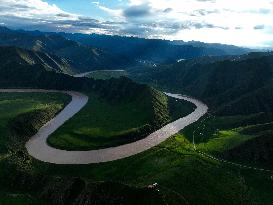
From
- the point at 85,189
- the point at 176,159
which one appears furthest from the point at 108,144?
the point at 85,189

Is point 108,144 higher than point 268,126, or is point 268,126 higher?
point 268,126

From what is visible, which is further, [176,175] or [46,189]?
[176,175]

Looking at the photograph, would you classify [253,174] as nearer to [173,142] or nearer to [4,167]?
[173,142]

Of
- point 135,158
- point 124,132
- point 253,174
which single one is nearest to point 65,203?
point 135,158

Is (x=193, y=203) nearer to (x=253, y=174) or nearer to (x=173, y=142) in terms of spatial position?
(x=253, y=174)

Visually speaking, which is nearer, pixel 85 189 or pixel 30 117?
pixel 85 189

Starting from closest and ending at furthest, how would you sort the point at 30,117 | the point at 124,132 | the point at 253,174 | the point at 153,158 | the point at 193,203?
the point at 193,203, the point at 253,174, the point at 153,158, the point at 124,132, the point at 30,117

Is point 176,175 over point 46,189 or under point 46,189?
over

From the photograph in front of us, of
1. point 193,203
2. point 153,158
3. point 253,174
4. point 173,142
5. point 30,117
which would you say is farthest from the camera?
point 30,117

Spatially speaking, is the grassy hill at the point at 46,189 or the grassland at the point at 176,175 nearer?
the grassy hill at the point at 46,189

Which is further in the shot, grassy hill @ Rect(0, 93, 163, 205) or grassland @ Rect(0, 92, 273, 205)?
grassland @ Rect(0, 92, 273, 205)
